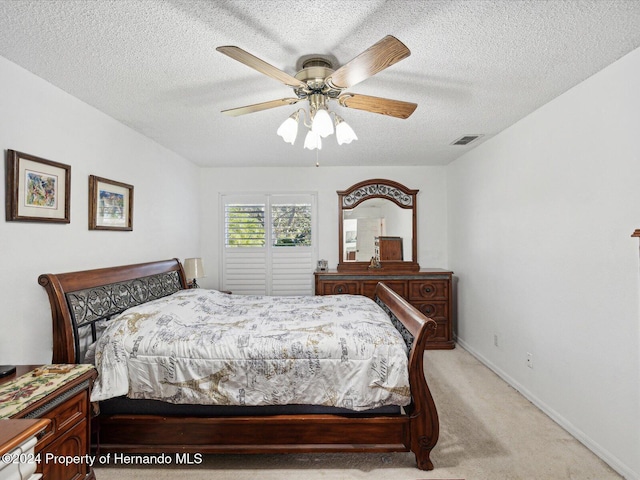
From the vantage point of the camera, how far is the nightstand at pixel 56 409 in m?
1.33

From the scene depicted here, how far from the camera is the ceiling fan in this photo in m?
1.40

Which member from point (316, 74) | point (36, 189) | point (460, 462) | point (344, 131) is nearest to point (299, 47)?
point (316, 74)

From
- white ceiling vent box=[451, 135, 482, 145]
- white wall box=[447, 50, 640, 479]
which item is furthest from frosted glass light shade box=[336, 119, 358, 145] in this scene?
white ceiling vent box=[451, 135, 482, 145]

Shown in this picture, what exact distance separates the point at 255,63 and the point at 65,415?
1.94 m

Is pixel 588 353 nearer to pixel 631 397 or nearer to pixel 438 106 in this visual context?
pixel 631 397

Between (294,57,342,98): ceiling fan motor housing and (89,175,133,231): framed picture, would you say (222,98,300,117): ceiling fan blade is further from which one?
(89,175,133,231): framed picture

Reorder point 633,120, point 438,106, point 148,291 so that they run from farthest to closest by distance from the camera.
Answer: point 148,291 → point 438,106 → point 633,120

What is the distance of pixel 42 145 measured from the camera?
205 cm

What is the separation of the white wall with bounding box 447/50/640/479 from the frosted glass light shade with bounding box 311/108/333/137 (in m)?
1.81


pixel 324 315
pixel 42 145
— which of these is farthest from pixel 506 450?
pixel 42 145

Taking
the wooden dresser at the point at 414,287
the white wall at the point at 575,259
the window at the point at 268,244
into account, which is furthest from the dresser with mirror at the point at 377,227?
the white wall at the point at 575,259

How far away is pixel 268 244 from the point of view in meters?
4.68

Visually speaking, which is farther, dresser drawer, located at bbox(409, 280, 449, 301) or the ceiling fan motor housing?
dresser drawer, located at bbox(409, 280, 449, 301)

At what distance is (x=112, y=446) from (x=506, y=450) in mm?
2615
